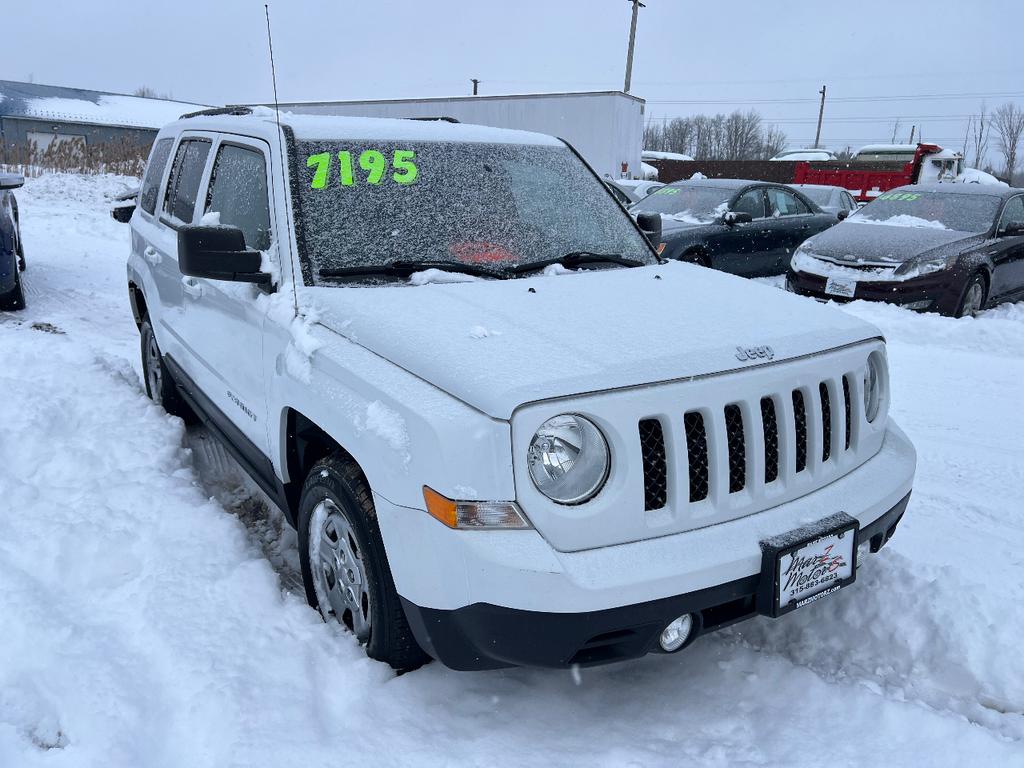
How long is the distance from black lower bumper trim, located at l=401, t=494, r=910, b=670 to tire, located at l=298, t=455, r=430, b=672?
0.18 metres

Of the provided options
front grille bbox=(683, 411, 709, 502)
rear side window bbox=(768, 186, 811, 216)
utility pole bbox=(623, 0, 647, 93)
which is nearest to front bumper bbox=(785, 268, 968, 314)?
rear side window bbox=(768, 186, 811, 216)

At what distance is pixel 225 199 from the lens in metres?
3.84

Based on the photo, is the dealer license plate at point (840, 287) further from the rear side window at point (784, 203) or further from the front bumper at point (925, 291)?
the rear side window at point (784, 203)

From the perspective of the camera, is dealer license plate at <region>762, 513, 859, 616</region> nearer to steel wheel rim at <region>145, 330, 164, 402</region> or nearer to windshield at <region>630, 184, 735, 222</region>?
steel wheel rim at <region>145, 330, 164, 402</region>

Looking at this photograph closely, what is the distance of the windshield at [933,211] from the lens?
9367mm

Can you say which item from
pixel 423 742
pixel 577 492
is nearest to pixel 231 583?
pixel 423 742

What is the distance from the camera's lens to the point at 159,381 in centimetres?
521

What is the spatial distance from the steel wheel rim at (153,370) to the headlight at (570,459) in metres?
3.59

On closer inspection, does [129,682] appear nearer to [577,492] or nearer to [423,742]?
[423,742]

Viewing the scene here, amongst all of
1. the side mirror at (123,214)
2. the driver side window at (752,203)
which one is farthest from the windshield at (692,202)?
the side mirror at (123,214)

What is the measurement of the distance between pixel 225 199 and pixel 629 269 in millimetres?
1888

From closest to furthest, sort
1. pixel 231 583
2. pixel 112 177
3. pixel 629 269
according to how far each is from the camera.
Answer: pixel 231 583
pixel 629 269
pixel 112 177

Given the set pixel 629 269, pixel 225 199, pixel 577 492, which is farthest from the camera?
pixel 225 199

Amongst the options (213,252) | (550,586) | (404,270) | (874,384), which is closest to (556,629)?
(550,586)
